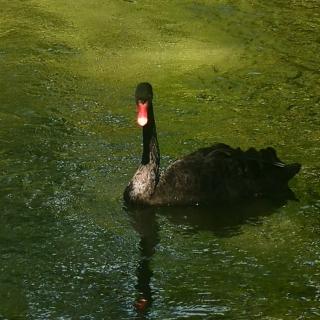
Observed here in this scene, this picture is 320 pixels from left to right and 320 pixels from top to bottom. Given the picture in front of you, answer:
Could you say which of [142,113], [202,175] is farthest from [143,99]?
[202,175]

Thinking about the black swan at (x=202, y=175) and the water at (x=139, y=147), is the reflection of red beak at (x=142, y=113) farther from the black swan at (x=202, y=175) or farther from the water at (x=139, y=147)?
the water at (x=139, y=147)

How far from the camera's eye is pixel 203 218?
5711mm

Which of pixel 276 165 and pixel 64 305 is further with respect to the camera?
pixel 276 165

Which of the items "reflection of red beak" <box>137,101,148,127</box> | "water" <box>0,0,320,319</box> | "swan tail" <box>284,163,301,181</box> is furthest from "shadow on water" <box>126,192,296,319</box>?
"reflection of red beak" <box>137,101,148,127</box>

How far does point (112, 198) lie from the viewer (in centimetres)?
593

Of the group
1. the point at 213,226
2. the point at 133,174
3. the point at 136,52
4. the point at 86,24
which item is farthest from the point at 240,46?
the point at 213,226

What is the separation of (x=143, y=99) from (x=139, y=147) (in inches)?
38.8

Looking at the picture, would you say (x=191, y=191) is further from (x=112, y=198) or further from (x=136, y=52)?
(x=136, y=52)

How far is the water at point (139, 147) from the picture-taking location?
4.81 meters

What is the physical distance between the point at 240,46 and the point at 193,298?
4.92m

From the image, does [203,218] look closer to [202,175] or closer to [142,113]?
[202,175]

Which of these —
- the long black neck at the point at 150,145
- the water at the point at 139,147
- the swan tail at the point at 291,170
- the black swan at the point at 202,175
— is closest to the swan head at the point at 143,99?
the black swan at the point at 202,175

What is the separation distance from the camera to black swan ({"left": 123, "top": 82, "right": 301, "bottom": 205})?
19.1 ft

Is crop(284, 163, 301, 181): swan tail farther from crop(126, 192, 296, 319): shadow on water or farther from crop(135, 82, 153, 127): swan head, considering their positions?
crop(135, 82, 153, 127): swan head
